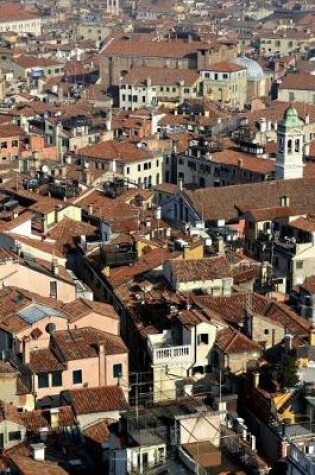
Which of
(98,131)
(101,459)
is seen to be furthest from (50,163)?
(101,459)

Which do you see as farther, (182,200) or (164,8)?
(164,8)

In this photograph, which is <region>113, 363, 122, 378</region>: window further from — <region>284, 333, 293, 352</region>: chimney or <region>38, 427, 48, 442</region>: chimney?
<region>38, 427, 48, 442</region>: chimney

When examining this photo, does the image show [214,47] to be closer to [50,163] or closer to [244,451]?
[50,163]

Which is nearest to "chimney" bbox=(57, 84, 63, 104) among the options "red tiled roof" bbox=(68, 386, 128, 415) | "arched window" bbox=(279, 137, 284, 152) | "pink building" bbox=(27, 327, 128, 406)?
"arched window" bbox=(279, 137, 284, 152)

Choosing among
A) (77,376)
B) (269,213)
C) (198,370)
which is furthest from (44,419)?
(269,213)

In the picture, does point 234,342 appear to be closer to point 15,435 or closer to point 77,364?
point 77,364

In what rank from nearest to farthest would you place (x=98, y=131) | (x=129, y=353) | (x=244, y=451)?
(x=244, y=451) → (x=129, y=353) → (x=98, y=131)
